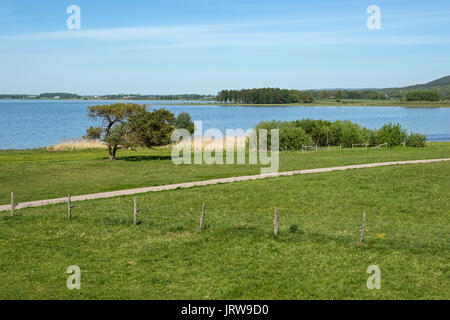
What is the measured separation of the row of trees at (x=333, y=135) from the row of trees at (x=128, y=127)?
78.5 feet

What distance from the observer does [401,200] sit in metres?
32.5

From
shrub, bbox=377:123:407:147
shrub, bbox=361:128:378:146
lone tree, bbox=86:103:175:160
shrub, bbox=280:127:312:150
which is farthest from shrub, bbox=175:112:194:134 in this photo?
lone tree, bbox=86:103:175:160

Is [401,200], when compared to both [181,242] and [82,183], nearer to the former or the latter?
[181,242]

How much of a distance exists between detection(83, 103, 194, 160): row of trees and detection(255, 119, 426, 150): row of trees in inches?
942

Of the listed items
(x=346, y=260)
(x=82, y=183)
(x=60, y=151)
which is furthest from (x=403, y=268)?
(x=60, y=151)

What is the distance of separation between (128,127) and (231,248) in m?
40.8

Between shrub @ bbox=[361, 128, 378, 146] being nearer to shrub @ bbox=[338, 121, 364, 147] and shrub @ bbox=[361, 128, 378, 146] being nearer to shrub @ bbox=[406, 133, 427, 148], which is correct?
shrub @ bbox=[338, 121, 364, 147]

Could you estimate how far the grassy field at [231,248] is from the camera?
51.3ft

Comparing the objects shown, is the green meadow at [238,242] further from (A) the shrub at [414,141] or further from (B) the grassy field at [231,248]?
(A) the shrub at [414,141]

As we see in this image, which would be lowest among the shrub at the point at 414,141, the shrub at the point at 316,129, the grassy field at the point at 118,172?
the grassy field at the point at 118,172

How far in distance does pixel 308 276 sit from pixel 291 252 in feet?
9.21

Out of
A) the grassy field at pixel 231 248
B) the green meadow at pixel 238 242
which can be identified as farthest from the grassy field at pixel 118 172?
the grassy field at pixel 231 248

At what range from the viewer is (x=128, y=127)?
5834 cm

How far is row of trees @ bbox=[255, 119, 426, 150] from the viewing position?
3002 inches
